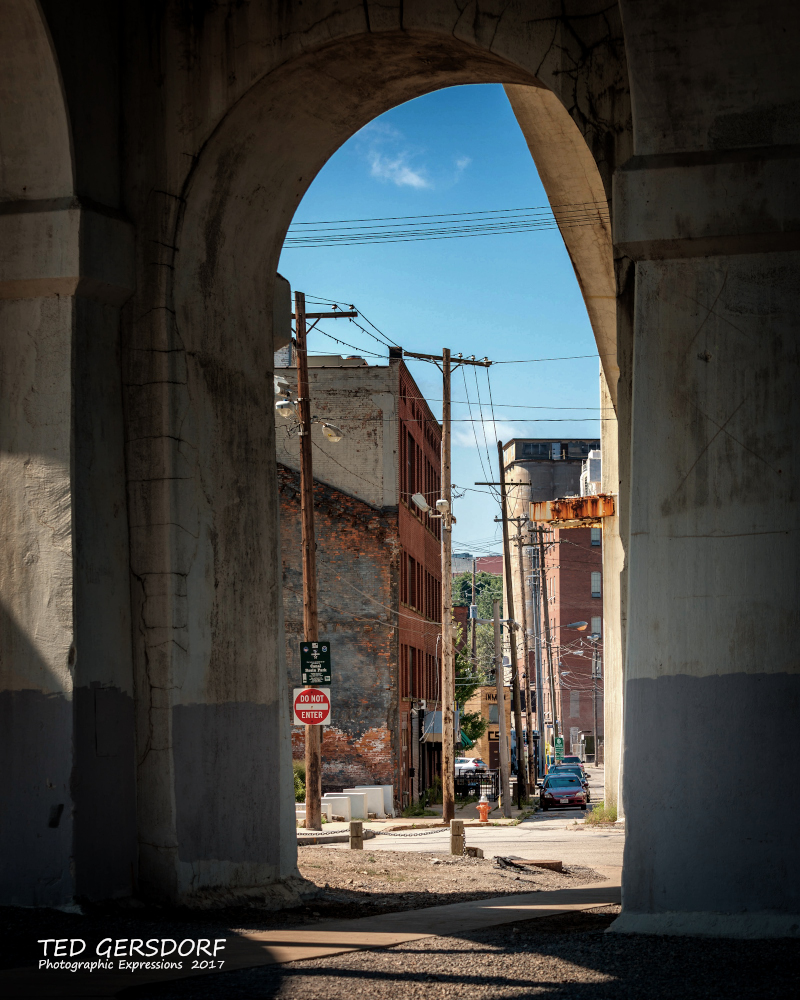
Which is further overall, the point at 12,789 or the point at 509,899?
the point at 509,899

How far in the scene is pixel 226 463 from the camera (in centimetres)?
983

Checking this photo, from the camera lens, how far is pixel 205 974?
6.45m

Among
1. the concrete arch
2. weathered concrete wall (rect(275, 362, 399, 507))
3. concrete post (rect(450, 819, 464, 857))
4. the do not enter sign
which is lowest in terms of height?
concrete post (rect(450, 819, 464, 857))

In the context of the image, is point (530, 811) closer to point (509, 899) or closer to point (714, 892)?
point (509, 899)

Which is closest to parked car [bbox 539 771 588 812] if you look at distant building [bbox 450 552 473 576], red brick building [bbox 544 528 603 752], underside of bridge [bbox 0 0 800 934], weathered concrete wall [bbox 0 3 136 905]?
underside of bridge [bbox 0 0 800 934]

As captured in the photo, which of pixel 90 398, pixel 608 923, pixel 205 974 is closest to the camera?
pixel 205 974

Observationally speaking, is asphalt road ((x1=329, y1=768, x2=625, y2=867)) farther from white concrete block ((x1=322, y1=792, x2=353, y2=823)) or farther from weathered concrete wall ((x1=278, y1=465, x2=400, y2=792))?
weathered concrete wall ((x1=278, y1=465, x2=400, y2=792))

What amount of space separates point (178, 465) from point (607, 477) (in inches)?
748

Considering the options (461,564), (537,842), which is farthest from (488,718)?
(461,564)

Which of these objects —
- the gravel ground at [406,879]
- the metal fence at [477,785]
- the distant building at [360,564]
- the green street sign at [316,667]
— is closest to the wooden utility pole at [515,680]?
the metal fence at [477,785]

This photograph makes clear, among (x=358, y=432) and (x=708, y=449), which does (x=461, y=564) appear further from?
(x=708, y=449)

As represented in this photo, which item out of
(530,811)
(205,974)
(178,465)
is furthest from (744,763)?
(530,811)

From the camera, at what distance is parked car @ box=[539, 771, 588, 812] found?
1551 inches

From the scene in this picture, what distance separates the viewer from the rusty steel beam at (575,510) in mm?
26125
